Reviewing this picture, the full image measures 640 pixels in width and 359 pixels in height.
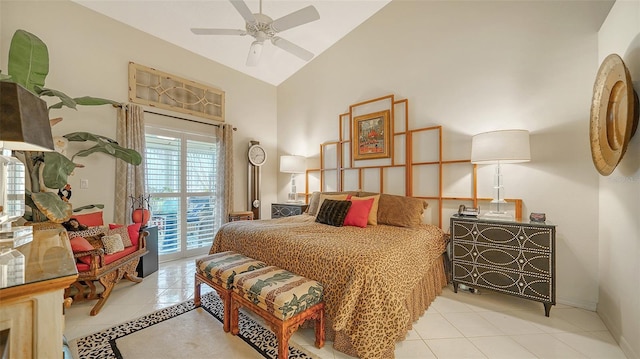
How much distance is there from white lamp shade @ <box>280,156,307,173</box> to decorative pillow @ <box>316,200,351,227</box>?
1.37 m

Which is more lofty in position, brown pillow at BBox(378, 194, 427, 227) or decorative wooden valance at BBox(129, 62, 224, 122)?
decorative wooden valance at BBox(129, 62, 224, 122)

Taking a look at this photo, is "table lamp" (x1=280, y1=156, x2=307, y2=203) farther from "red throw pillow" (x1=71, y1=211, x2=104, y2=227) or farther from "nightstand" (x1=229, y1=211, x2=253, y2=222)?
"red throw pillow" (x1=71, y1=211, x2=104, y2=227)

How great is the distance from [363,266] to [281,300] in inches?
21.7

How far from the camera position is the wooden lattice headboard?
294 cm

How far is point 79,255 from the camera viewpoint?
83.0 inches

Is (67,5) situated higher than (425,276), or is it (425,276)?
(67,5)

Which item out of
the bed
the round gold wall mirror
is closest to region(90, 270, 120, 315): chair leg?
the bed

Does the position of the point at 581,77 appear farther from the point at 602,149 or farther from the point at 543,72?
the point at 602,149

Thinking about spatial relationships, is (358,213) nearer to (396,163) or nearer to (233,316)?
(396,163)

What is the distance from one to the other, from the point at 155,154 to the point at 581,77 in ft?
16.4

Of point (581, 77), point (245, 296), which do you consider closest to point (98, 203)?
point (245, 296)

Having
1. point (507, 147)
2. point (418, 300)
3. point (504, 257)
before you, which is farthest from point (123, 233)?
point (507, 147)

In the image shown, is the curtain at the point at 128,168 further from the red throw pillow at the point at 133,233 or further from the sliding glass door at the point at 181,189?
the red throw pillow at the point at 133,233

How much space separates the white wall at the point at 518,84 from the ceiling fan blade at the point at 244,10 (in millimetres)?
1939
